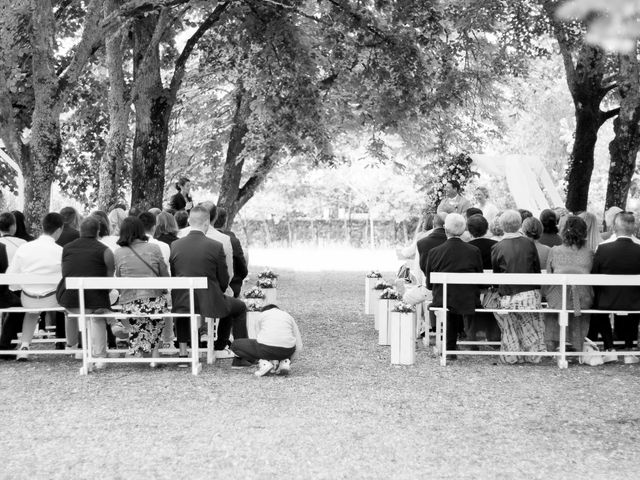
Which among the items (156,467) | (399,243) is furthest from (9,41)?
(399,243)

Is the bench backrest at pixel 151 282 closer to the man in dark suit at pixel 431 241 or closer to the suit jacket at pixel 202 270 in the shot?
the suit jacket at pixel 202 270

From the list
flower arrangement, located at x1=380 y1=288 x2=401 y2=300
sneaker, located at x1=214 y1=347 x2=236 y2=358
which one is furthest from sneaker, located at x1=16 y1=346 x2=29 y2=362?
flower arrangement, located at x1=380 y1=288 x2=401 y2=300

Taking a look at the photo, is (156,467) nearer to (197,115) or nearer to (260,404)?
(260,404)

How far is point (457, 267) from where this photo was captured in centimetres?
1048

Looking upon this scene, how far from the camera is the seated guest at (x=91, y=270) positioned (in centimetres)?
995

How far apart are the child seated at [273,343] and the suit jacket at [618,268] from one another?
→ 3464mm

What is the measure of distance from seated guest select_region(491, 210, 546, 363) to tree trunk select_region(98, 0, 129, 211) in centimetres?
1025

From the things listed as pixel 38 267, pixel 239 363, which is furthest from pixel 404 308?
pixel 38 267

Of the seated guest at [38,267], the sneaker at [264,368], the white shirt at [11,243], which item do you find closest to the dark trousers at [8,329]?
the seated guest at [38,267]

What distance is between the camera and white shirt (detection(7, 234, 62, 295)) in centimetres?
A: 1040

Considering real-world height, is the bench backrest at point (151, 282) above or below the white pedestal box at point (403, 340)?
above

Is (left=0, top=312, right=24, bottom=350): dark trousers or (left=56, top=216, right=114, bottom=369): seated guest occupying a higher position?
(left=56, top=216, right=114, bottom=369): seated guest

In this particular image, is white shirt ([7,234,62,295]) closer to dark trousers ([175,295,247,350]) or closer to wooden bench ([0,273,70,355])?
wooden bench ([0,273,70,355])

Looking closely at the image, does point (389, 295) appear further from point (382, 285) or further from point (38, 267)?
point (38, 267)
